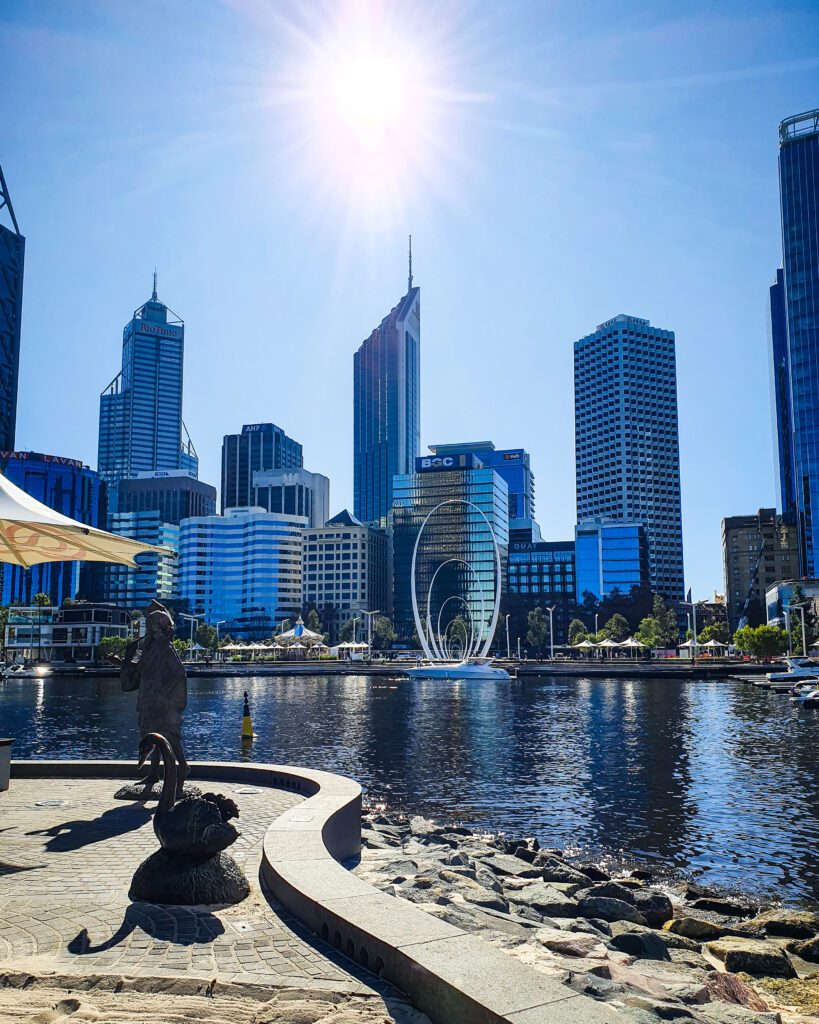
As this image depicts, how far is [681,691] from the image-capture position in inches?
3305

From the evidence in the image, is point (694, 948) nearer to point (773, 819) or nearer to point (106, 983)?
point (106, 983)

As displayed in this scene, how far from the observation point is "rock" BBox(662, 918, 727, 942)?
14008mm

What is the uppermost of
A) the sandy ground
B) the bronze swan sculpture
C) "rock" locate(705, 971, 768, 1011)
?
the bronze swan sculpture

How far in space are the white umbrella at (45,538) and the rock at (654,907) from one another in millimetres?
10660

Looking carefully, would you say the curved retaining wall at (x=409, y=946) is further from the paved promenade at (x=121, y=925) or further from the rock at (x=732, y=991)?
the rock at (x=732, y=991)

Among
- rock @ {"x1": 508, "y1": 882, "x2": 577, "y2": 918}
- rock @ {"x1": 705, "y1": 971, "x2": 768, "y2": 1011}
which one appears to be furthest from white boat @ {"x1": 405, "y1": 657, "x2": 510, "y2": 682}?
rock @ {"x1": 705, "y1": 971, "x2": 768, "y2": 1011}

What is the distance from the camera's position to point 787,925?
47.6 feet

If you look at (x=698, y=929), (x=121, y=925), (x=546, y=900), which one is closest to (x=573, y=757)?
(x=546, y=900)

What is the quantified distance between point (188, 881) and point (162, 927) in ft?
3.14

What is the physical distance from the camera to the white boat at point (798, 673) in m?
84.6

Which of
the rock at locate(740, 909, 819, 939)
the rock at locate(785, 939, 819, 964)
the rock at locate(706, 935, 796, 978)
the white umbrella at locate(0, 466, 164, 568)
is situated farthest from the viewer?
the white umbrella at locate(0, 466, 164, 568)

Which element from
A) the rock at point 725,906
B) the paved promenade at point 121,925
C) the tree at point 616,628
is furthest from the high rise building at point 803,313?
the paved promenade at point 121,925

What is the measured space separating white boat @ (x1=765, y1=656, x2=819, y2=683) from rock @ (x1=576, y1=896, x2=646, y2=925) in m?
76.4

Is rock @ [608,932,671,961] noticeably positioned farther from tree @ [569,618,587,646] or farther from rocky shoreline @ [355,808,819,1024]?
tree @ [569,618,587,646]
